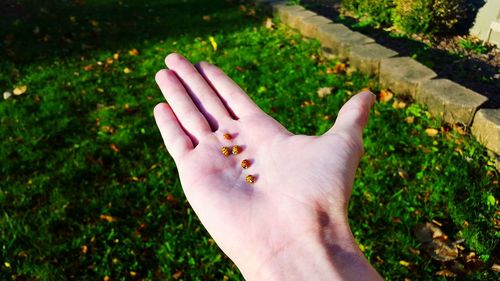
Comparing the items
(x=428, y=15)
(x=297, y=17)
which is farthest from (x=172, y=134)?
(x=297, y=17)

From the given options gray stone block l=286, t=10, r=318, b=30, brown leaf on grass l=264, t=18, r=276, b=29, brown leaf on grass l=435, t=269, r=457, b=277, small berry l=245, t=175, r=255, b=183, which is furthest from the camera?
brown leaf on grass l=264, t=18, r=276, b=29

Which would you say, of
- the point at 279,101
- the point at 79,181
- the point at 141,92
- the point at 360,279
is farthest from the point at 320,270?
the point at 141,92

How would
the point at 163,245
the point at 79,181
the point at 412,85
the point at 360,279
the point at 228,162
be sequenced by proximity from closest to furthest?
the point at 360,279, the point at 228,162, the point at 163,245, the point at 79,181, the point at 412,85

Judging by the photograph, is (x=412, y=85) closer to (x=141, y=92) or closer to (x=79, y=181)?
(x=141, y=92)

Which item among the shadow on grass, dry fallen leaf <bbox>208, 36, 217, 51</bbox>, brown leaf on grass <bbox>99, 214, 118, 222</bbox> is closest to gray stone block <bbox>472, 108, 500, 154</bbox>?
brown leaf on grass <bbox>99, 214, 118, 222</bbox>

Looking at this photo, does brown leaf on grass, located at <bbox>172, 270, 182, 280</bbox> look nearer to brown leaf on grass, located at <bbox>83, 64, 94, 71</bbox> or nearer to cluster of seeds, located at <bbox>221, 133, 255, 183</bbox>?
cluster of seeds, located at <bbox>221, 133, 255, 183</bbox>

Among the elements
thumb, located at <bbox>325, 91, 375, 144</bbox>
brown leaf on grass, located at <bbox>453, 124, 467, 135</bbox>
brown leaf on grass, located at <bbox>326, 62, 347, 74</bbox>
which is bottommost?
brown leaf on grass, located at <bbox>326, 62, 347, 74</bbox>

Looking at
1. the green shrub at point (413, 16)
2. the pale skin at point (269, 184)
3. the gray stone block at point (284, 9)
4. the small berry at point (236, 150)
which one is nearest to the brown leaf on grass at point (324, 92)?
the green shrub at point (413, 16)
